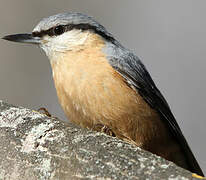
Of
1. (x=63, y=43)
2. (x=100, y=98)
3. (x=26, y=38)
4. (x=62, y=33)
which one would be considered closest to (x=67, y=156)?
(x=100, y=98)

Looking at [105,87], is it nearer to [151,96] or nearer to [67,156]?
[151,96]

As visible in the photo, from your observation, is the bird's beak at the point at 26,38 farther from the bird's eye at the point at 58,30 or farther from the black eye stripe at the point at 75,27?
the bird's eye at the point at 58,30

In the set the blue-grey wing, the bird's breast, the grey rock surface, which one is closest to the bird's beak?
the bird's breast

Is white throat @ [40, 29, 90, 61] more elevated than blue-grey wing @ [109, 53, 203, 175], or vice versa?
white throat @ [40, 29, 90, 61]

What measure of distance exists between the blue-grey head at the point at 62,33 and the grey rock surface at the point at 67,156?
5.05ft

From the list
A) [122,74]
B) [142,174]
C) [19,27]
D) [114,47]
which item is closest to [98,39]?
[114,47]

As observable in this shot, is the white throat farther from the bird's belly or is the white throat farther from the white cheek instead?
the bird's belly

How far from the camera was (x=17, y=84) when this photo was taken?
648 centimetres

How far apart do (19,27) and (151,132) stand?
3.56 meters

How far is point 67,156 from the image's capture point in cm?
243

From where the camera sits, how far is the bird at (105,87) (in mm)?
3859

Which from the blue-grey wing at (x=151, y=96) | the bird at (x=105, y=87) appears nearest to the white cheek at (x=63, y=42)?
the bird at (x=105, y=87)

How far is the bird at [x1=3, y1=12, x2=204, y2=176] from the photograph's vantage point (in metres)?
3.86

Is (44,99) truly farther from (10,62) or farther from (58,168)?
(58,168)
